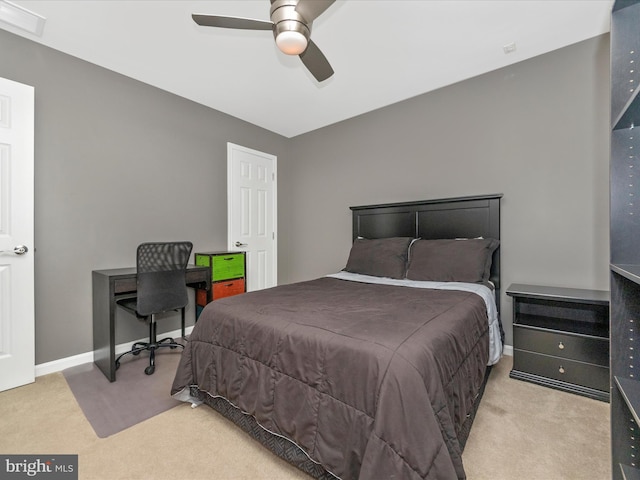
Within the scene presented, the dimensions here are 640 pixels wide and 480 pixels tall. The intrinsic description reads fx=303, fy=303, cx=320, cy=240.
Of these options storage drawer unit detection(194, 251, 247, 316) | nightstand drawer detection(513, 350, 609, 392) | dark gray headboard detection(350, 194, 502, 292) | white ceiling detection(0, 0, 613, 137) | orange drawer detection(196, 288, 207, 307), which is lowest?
nightstand drawer detection(513, 350, 609, 392)

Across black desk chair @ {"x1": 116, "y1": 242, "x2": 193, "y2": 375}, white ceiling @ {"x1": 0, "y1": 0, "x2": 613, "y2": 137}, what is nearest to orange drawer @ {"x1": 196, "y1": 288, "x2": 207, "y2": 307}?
black desk chair @ {"x1": 116, "y1": 242, "x2": 193, "y2": 375}

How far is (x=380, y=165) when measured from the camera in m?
3.70

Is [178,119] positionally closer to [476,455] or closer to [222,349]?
[222,349]

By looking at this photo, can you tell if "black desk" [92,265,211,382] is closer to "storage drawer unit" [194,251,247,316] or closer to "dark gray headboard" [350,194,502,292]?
"storage drawer unit" [194,251,247,316]

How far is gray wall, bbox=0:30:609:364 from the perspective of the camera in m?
Result: 2.45

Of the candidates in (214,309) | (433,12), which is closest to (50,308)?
(214,309)

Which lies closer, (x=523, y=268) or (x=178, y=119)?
(x=523, y=268)

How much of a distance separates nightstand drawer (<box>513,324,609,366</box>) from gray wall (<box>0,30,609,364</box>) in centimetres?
53

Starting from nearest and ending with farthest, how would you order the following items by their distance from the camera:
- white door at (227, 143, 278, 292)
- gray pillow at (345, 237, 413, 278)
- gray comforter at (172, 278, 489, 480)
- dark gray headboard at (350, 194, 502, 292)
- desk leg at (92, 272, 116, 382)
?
gray comforter at (172, 278, 489, 480), desk leg at (92, 272, 116, 382), dark gray headboard at (350, 194, 502, 292), gray pillow at (345, 237, 413, 278), white door at (227, 143, 278, 292)

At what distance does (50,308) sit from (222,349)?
1.85 m

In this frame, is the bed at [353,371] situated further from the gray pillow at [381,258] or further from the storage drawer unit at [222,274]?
the storage drawer unit at [222,274]

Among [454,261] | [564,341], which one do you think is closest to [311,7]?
[454,261]

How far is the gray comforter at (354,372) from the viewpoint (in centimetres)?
108

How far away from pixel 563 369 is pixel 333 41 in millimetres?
3009
